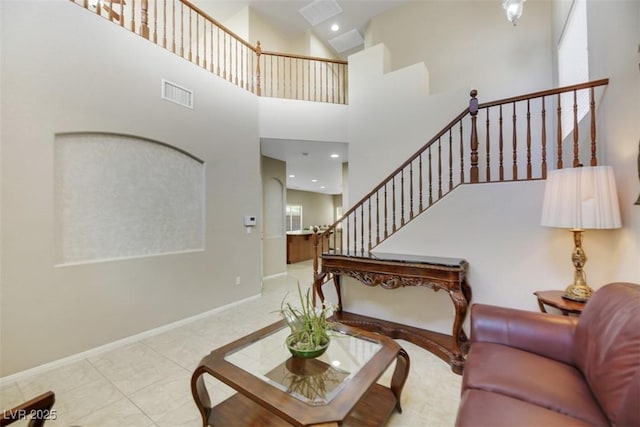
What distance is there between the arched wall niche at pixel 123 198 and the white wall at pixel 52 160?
0.09 metres

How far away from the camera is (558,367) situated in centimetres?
148

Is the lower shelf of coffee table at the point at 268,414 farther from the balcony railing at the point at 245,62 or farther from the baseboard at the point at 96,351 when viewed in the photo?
the balcony railing at the point at 245,62

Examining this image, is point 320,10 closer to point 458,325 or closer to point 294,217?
point 458,325

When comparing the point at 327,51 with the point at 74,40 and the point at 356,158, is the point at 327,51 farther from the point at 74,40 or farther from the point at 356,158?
the point at 74,40

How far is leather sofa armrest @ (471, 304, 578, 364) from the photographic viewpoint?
1.59m

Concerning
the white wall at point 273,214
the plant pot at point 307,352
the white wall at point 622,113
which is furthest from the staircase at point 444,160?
the white wall at point 273,214

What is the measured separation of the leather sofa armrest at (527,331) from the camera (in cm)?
159

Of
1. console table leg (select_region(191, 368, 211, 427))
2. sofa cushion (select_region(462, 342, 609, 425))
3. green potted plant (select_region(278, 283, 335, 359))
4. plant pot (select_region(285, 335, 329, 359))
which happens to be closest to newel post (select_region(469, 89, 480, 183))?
sofa cushion (select_region(462, 342, 609, 425))

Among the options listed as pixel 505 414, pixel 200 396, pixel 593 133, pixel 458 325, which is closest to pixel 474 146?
pixel 593 133

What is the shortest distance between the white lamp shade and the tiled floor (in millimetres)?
1494

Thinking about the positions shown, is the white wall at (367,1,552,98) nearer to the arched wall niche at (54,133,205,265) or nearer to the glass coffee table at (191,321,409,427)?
the glass coffee table at (191,321,409,427)

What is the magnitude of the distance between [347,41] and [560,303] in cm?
612

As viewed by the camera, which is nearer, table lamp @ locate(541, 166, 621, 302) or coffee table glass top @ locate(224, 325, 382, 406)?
coffee table glass top @ locate(224, 325, 382, 406)

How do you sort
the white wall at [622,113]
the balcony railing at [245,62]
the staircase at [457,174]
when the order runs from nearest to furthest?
the white wall at [622,113], the staircase at [457,174], the balcony railing at [245,62]
